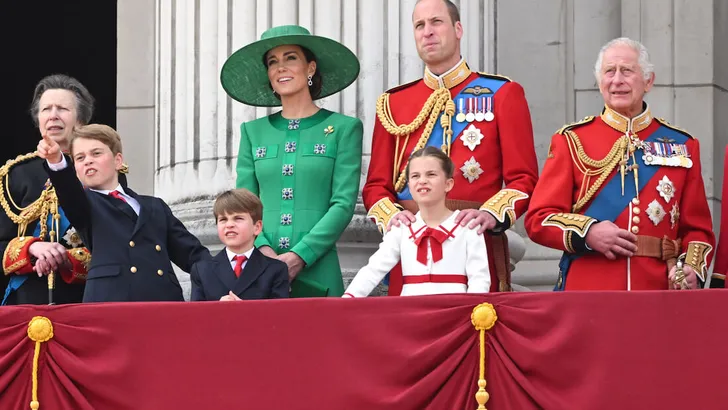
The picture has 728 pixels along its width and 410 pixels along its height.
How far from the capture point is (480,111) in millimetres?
7059

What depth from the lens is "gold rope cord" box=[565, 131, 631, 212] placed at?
6805mm

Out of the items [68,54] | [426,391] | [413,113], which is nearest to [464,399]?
[426,391]

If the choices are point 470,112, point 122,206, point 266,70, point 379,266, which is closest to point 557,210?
point 470,112

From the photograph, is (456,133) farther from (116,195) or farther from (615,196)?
(116,195)

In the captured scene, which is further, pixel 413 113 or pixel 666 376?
pixel 413 113

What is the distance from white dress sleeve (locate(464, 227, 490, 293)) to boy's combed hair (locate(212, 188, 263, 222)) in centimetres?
82

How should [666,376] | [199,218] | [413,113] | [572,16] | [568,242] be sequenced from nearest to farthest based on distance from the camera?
[666,376], [568,242], [413,113], [199,218], [572,16]

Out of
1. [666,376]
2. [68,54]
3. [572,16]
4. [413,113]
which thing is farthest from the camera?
[68,54]

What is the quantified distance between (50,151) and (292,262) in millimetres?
1088

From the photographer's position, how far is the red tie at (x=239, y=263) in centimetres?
663

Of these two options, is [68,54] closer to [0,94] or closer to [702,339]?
[0,94]

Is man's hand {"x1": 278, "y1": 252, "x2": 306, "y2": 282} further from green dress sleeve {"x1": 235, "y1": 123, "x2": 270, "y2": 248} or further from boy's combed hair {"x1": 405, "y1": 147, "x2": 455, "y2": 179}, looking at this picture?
boy's combed hair {"x1": 405, "y1": 147, "x2": 455, "y2": 179}

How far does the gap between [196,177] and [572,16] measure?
2759 mm

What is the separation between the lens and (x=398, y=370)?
5785 mm
